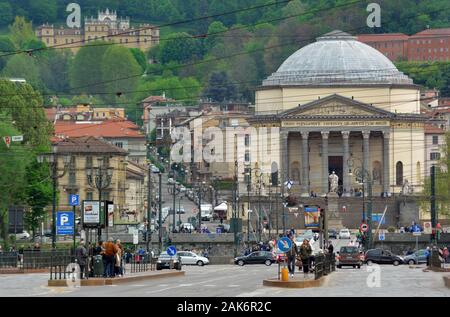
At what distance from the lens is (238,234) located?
141 m

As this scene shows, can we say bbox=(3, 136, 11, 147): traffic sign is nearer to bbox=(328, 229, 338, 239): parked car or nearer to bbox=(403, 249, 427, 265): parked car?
bbox=(403, 249, 427, 265): parked car

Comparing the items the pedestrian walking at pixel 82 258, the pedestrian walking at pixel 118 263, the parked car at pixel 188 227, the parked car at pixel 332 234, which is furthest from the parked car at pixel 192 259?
the pedestrian walking at pixel 82 258

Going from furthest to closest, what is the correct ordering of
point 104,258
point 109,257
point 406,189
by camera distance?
point 406,189 < point 104,258 < point 109,257

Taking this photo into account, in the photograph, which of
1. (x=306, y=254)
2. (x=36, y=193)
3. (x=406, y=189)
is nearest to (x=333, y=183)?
(x=406, y=189)

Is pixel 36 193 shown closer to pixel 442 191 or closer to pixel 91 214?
pixel 442 191

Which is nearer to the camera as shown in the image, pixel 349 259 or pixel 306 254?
pixel 306 254

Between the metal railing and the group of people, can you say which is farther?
the metal railing

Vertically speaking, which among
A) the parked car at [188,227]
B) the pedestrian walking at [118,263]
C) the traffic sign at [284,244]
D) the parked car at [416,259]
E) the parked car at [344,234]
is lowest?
the parked car at [416,259]

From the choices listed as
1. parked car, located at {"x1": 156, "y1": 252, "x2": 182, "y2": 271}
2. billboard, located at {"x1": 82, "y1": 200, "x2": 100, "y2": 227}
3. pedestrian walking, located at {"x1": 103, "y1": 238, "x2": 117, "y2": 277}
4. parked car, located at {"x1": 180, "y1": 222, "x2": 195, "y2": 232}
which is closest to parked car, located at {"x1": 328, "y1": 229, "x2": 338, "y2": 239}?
parked car, located at {"x1": 180, "y1": 222, "x2": 195, "y2": 232}

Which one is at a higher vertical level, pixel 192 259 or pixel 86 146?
pixel 86 146

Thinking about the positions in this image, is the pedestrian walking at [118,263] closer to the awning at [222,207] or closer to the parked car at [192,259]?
the parked car at [192,259]

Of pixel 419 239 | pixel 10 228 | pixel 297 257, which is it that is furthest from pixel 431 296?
pixel 419 239

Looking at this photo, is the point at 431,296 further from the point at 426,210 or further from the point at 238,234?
the point at 426,210
